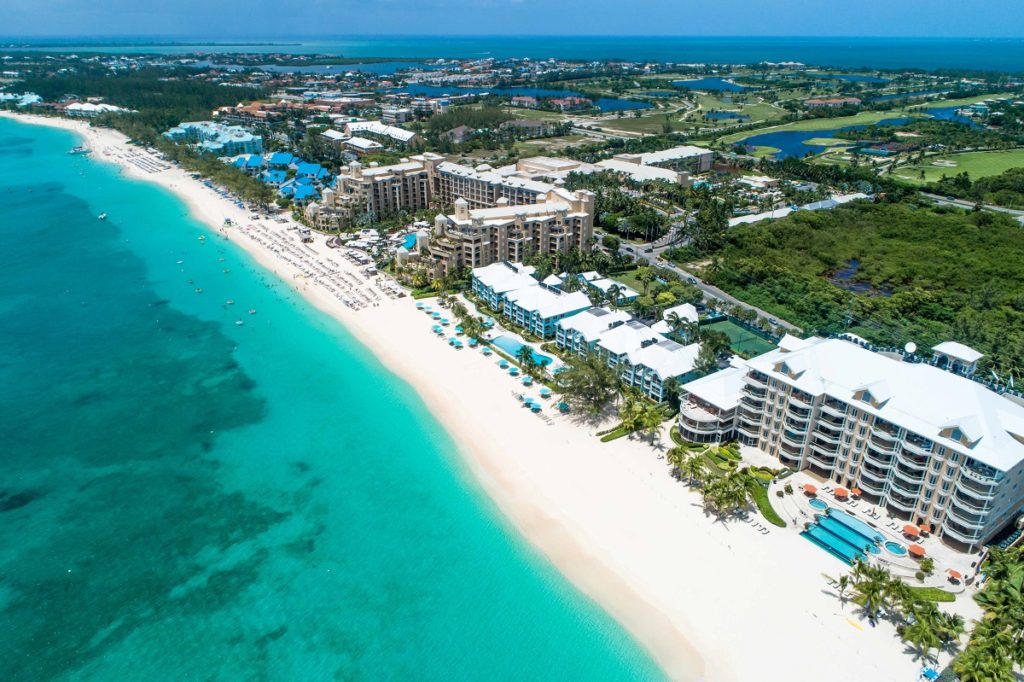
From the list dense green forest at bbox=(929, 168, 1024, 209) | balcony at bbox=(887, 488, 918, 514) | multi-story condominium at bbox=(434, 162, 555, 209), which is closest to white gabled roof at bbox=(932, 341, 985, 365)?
balcony at bbox=(887, 488, 918, 514)

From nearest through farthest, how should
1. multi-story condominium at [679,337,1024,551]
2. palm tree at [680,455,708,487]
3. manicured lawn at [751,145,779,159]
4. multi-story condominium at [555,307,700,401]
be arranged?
1. multi-story condominium at [679,337,1024,551]
2. palm tree at [680,455,708,487]
3. multi-story condominium at [555,307,700,401]
4. manicured lawn at [751,145,779,159]

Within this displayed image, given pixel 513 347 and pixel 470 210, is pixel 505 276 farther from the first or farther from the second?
pixel 470 210

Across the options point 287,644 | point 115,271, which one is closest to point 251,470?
point 287,644

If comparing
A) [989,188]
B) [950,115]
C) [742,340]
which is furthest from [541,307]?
[950,115]

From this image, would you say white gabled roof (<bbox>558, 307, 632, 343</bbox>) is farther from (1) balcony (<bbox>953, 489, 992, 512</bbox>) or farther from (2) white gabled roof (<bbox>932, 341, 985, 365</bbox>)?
(1) balcony (<bbox>953, 489, 992, 512</bbox>)

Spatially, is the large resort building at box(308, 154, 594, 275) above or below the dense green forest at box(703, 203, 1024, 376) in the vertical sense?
above

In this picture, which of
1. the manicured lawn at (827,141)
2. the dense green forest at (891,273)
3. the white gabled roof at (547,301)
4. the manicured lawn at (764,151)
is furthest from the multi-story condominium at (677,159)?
the white gabled roof at (547,301)

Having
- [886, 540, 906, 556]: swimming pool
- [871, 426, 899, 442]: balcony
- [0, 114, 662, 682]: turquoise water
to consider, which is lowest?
[0, 114, 662, 682]: turquoise water
